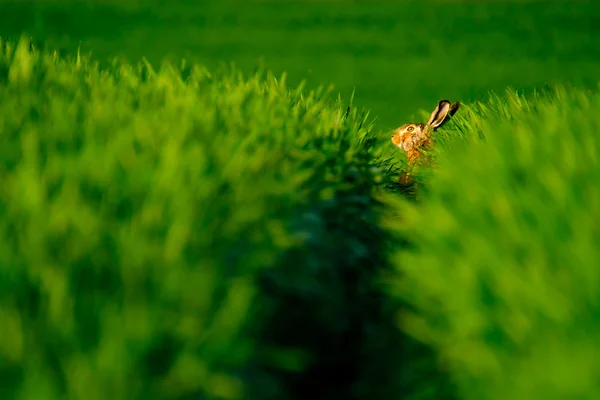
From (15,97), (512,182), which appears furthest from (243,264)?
(15,97)

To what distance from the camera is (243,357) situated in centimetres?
110

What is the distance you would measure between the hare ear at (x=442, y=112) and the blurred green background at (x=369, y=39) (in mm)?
1579

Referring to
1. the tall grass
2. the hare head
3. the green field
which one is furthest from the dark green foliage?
the hare head

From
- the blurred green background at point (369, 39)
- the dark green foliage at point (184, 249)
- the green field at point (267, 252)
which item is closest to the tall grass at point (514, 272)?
the green field at point (267, 252)

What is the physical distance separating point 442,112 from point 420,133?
14 centimetres

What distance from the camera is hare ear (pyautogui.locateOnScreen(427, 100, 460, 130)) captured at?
9.41 ft

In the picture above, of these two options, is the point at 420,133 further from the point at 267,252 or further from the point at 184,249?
the point at 184,249

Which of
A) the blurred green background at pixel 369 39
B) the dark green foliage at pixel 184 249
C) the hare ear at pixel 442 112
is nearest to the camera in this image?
the dark green foliage at pixel 184 249

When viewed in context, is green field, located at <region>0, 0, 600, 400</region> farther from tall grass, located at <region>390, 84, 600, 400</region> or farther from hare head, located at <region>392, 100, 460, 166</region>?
hare head, located at <region>392, 100, 460, 166</region>

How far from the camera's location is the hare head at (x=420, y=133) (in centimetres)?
289

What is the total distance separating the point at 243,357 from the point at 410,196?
5.99 feet

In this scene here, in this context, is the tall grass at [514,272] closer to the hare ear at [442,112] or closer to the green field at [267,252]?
the green field at [267,252]

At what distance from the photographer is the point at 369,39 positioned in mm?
7258

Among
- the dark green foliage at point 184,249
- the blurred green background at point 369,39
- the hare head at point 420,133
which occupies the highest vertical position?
the blurred green background at point 369,39
